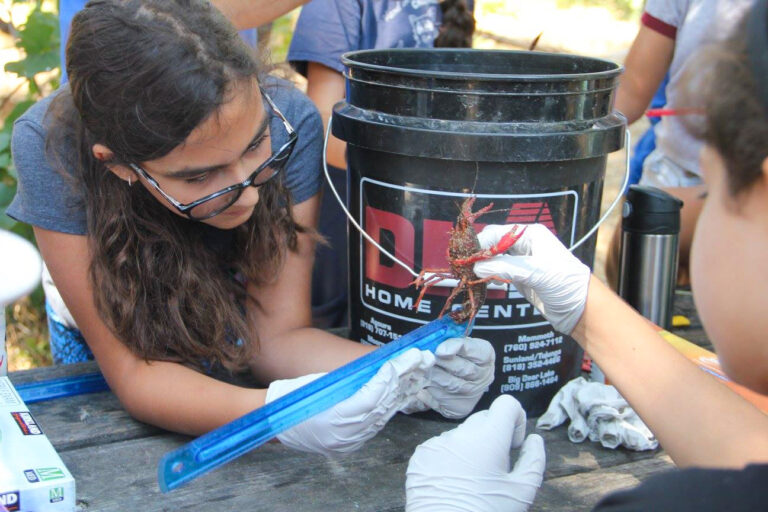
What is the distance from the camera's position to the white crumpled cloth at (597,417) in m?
1.48

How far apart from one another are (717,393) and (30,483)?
0.99 m

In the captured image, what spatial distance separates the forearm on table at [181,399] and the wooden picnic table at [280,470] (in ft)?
0.09

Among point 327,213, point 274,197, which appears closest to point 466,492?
point 274,197

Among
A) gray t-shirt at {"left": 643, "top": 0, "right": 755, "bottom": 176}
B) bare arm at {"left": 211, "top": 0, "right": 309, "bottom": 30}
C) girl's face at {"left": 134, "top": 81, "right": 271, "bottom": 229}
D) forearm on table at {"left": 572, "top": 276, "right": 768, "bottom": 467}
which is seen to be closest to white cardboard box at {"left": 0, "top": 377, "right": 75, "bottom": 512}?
girl's face at {"left": 134, "top": 81, "right": 271, "bottom": 229}

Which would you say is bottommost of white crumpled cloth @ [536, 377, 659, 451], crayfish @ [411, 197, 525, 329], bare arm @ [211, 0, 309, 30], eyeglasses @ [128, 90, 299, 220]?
white crumpled cloth @ [536, 377, 659, 451]

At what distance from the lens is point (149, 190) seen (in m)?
1.50

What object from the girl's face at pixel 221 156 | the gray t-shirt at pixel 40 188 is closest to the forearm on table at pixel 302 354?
the girl's face at pixel 221 156

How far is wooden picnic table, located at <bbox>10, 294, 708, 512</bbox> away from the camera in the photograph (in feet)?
4.32

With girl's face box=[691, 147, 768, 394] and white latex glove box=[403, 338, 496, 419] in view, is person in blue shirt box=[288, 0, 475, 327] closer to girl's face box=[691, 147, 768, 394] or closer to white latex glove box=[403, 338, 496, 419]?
white latex glove box=[403, 338, 496, 419]

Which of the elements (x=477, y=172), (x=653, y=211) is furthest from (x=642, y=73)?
(x=477, y=172)

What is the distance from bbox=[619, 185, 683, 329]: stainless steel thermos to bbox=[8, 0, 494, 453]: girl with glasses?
0.65 m

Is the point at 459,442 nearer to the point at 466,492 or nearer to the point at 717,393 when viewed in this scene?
the point at 466,492

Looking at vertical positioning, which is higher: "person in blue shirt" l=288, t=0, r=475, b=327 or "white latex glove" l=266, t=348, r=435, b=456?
"person in blue shirt" l=288, t=0, r=475, b=327

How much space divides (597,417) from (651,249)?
0.58 m
